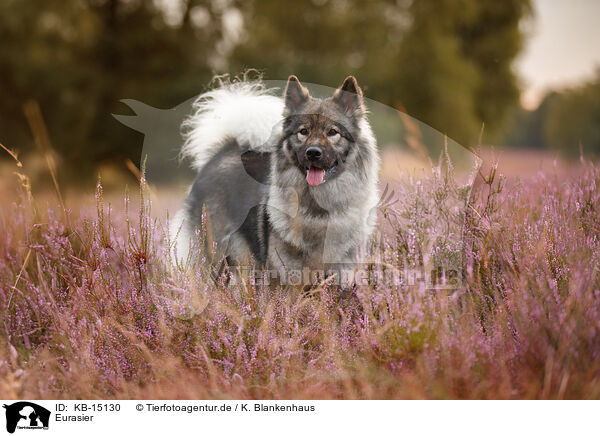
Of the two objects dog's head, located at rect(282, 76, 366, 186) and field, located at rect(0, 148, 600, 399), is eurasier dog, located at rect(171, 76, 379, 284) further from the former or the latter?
field, located at rect(0, 148, 600, 399)

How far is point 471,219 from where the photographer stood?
2.52 metres

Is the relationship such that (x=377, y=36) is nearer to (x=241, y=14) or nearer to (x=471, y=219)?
(x=241, y=14)

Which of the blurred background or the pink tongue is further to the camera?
the blurred background

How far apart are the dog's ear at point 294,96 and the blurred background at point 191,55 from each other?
6042mm

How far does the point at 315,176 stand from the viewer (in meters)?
2.62

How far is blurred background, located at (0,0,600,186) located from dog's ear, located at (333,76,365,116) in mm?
6069
